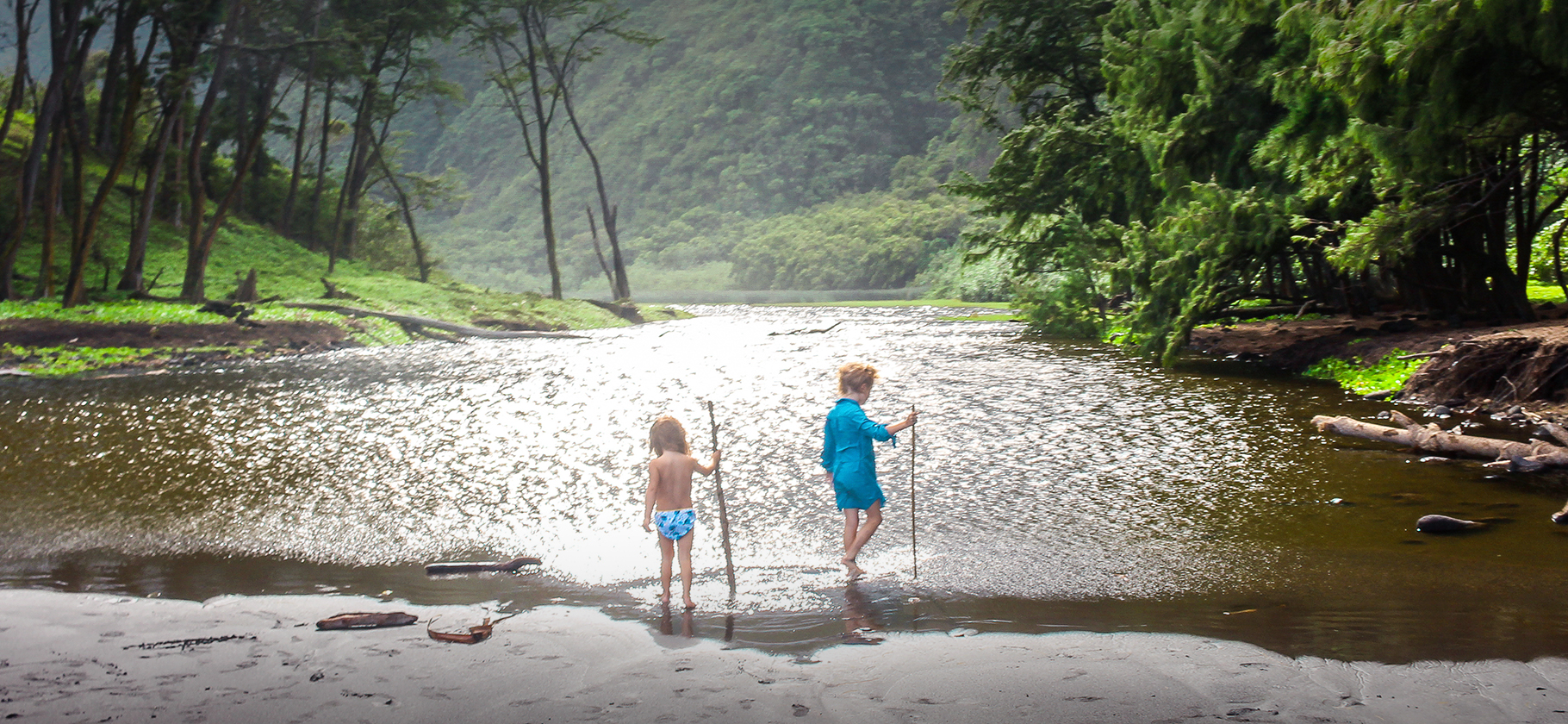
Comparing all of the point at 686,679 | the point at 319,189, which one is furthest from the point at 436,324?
the point at 686,679

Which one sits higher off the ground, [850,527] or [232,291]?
[232,291]

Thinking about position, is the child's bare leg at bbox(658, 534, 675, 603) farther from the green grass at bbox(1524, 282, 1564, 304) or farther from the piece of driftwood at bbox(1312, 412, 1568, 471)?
the green grass at bbox(1524, 282, 1564, 304)

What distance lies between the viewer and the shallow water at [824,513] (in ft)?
19.7

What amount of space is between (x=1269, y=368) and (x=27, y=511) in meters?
18.1

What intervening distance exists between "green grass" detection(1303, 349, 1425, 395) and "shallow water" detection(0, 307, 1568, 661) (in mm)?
638

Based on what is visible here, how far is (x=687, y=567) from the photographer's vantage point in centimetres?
623

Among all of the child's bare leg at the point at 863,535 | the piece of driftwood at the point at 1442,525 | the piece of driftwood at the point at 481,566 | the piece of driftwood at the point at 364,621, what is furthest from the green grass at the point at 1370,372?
the piece of driftwood at the point at 364,621

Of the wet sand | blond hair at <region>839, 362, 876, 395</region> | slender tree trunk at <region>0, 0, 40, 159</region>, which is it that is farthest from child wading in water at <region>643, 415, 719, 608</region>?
slender tree trunk at <region>0, 0, 40, 159</region>

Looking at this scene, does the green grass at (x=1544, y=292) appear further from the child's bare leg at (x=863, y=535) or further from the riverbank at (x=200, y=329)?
the riverbank at (x=200, y=329)

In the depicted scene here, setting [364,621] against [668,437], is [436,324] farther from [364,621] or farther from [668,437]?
[364,621]

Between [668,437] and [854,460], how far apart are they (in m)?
1.33

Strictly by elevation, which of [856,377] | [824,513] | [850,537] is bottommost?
[824,513]

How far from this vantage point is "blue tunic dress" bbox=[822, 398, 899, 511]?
22.9 ft

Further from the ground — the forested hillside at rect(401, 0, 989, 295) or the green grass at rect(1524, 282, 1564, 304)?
the forested hillside at rect(401, 0, 989, 295)
